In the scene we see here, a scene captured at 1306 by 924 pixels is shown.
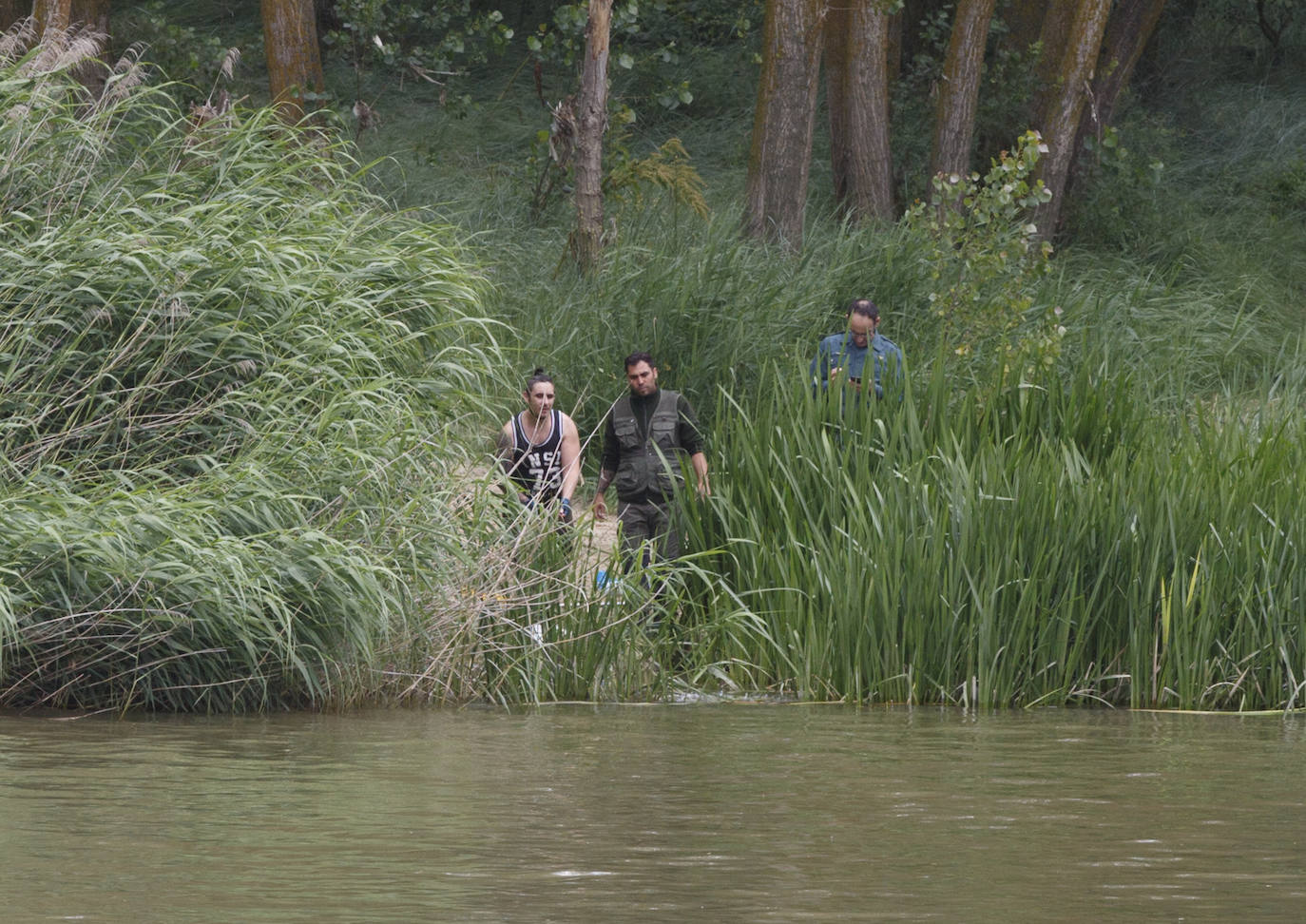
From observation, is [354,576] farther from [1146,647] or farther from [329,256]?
[1146,647]

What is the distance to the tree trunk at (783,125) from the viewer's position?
15.4 m

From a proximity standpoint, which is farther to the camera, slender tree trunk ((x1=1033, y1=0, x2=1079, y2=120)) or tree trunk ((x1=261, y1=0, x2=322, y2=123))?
slender tree trunk ((x1=1033, y1=0, x2=1079, y2=120))

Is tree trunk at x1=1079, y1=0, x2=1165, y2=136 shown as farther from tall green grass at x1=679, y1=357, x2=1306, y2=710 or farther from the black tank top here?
the black tank top

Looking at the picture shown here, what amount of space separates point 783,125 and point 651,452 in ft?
20.0

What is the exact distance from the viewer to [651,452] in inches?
402

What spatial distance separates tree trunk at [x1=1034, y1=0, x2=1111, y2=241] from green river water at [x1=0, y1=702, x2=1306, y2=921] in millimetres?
10036

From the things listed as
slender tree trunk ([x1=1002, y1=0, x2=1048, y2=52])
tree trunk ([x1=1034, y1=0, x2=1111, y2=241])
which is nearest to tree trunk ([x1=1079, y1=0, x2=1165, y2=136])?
slender tree trunk ([x1=1002, y1=0, x2=1048, y2=52])

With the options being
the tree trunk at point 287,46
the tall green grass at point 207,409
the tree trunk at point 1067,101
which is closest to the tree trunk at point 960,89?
the tree trunk at point 1067,101

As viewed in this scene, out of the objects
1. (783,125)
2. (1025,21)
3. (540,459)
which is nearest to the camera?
(540,459)

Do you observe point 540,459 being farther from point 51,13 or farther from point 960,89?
point 960,89

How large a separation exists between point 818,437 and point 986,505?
1029mm

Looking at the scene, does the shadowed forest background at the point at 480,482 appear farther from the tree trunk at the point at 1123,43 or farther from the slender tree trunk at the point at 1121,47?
the tree trunk at the point at 1123,43

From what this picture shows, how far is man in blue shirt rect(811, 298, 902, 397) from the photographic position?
10094mm

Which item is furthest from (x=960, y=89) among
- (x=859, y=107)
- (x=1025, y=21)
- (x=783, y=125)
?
(x=1025, y=21)
